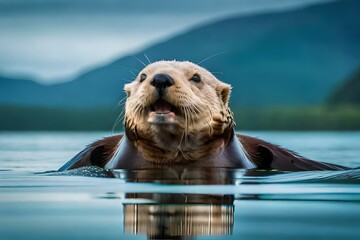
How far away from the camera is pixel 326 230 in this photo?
485 centimetres

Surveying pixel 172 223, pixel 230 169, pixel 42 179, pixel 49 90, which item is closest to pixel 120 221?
pixel 172 223

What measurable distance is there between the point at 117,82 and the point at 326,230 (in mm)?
121997

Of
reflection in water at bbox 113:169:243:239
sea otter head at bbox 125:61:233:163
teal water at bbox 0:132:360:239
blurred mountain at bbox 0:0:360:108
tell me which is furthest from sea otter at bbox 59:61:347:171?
blurred mountain at bbox 0:0:360:108

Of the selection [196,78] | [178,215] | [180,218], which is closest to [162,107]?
[196,78]

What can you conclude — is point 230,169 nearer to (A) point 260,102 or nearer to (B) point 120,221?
(B) point 120,221

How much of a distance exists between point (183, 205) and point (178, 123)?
3012mm

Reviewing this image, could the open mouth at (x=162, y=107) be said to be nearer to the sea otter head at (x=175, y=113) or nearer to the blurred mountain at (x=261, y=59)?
the sea otter head at (x=175, y=113)

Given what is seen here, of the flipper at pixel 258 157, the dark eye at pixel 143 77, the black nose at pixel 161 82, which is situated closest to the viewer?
the black nose at pixel 161 82

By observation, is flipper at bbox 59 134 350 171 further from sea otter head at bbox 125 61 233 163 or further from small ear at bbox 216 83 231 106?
sea otter head at bbox 125 61 233 163

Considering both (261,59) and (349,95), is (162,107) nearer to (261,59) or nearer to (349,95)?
(349,95)

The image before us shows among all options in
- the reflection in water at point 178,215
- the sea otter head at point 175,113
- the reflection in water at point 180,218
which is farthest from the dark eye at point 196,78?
the reflection in water at point 180,218

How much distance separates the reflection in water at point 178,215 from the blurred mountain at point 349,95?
248 ft

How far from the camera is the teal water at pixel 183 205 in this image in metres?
4.80

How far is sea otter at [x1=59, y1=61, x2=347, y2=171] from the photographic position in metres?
8.59
